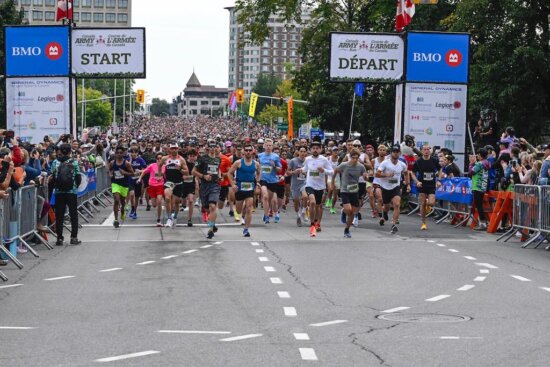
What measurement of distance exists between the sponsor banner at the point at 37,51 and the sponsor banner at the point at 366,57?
7930 mm

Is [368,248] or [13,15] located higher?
[13,15]

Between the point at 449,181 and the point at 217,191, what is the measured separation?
677 centimetres

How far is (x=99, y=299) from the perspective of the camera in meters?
12.0

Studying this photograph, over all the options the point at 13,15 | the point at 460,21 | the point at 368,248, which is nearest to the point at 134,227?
the point at 368,248

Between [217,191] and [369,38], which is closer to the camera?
[217,191]

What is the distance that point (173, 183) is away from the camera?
2417 centimetres

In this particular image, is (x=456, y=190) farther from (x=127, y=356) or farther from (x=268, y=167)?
(x=127, y=356)

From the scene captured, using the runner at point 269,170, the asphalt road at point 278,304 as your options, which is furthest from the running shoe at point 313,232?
the runner at point 269,170

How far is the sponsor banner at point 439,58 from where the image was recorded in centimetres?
3272

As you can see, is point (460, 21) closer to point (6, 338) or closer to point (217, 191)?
point (217, 191)

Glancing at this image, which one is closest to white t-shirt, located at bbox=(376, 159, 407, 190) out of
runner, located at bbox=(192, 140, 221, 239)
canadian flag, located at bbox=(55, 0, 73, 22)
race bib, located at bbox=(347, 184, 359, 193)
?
race bib, located at bbox=(347, 184, 359, 193)

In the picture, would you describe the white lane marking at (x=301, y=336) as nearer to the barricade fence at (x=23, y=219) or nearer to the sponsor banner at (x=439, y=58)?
the barricade fence at (x=23, y=219)

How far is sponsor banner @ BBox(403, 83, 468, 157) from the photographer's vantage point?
106 feet

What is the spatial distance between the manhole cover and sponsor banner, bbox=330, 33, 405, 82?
2278cm
